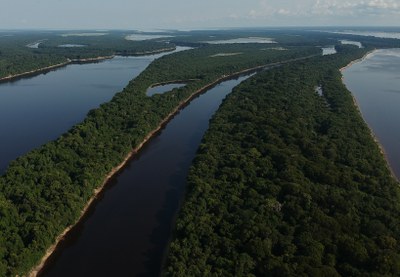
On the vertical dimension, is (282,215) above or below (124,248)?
above

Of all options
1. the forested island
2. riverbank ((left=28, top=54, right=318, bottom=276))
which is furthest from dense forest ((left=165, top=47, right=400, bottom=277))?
riverbank ((left=28, top=54, right=318, bottom=276))

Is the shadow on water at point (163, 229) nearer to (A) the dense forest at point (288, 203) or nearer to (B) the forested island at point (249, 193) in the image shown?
(B) the forested island at point (249, 193)

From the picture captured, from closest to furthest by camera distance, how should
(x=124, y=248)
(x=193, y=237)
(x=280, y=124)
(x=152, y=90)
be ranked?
1. (x=193, y=237)
2. (x=124, y=248)
3. (x=280, y=124)
4. (x=152, y=90)

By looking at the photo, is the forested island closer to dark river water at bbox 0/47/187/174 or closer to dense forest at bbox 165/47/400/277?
dense forest at bbox 165/47/400/277

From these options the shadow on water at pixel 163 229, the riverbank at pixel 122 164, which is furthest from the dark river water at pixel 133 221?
the riverbank at pixel 122 164

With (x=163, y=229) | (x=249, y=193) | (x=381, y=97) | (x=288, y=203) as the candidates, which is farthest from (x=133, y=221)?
(x=381, y=97)

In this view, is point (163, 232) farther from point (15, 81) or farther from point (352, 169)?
point (15, 81)

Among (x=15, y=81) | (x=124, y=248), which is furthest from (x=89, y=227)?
(x=15, y=81)

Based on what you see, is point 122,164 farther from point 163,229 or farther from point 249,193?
point 249,193
